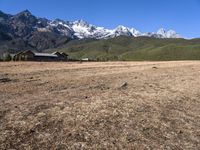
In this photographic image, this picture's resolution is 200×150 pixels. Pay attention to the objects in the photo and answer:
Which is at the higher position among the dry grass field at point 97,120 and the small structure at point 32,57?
the dry grass field at point 97,120

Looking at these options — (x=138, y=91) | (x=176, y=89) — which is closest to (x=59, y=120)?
(x=138, y=91)

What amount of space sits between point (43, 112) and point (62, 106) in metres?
1.05

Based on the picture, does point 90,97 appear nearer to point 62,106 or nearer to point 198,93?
point 62,106

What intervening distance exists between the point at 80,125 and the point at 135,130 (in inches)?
68.2

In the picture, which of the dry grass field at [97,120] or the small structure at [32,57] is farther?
the small structure at [32,57]

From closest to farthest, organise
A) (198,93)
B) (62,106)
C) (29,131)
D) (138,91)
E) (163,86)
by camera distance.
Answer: (29,131), (62,106), (138,91), (198,93), (163,86)

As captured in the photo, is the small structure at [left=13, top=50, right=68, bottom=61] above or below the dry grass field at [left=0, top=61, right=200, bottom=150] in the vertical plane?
below

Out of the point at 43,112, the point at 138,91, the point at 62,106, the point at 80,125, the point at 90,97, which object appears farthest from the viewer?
the point at 138,91

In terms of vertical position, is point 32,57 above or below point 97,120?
below

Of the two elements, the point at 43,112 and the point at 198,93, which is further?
the point at 198,93

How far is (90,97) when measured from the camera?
15.3 meters

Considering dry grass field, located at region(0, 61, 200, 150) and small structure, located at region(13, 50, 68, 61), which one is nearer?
dry grass field, located at region(0, 61, 200, 150)

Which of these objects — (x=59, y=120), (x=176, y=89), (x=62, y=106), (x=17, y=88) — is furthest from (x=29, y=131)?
(x=176, y=89)

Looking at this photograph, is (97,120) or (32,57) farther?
(32,57)
